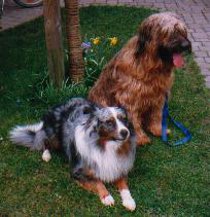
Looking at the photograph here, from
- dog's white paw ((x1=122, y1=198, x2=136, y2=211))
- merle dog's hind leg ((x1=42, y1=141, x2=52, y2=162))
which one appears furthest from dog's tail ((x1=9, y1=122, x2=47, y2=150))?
dog's white paw ((x1=122, y1=198, x2=136, y2=211))

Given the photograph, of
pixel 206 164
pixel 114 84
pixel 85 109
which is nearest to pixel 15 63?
pixel 114 84

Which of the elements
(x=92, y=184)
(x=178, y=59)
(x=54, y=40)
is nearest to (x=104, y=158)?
(x=92, y=184)

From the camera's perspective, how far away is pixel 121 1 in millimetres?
11016

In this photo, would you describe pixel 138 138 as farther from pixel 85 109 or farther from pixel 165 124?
pixel 85 109

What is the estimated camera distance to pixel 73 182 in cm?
487

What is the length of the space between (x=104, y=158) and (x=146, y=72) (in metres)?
1.18

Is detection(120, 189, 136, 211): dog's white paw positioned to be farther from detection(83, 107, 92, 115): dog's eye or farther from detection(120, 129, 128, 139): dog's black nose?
detection(83, 107, 92, 115): dog's eye

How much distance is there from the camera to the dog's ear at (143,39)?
4.91 m

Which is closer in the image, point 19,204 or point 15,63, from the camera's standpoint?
point 19,204

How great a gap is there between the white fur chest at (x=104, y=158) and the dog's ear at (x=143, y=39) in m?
1.07

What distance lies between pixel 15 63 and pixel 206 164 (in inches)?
150

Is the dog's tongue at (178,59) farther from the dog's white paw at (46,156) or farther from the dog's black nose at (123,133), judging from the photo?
the dog's white paw at (46,156)

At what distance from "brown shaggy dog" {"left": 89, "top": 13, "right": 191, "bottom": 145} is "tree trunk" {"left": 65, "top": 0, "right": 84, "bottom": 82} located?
76 centimetres

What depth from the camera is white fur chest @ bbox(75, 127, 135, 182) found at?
4.50m
